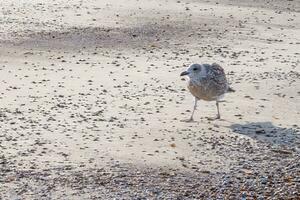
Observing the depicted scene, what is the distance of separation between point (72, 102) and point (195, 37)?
5.69 meters

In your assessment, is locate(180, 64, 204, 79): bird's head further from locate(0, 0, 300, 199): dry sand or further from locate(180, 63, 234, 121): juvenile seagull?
locate(0, 0, 300, 199): dry sand

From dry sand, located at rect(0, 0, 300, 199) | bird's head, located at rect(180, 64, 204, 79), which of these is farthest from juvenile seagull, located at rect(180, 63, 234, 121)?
dry sand, located at rect(0, 0, 300, 199)

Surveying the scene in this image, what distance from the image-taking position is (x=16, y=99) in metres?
11.5

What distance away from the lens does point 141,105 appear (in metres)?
11.4

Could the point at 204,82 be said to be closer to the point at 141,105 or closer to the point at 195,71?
the point at 195,71

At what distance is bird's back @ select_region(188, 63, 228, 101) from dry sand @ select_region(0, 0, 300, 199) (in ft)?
1.13

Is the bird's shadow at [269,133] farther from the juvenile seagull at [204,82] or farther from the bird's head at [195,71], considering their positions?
the bird's head at [195,71]

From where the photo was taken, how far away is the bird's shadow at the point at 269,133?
32.6 feet

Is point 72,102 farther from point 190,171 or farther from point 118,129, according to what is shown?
point 190,171

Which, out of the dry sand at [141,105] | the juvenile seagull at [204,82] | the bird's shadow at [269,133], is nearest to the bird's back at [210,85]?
the juvenile seagull at [204,82]

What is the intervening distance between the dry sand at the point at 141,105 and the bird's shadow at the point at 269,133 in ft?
0.08

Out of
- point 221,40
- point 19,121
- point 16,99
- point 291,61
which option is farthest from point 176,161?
point 221,40

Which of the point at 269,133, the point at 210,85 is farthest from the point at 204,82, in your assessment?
the point at 269,133

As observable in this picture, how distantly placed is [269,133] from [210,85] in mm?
1017
